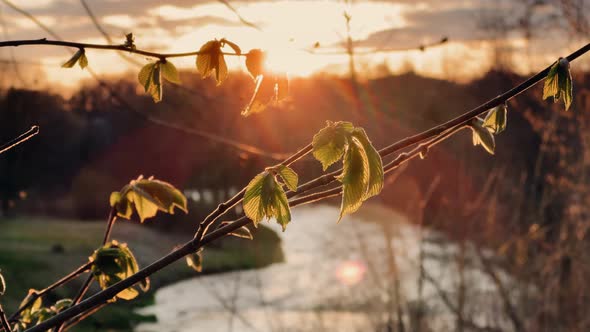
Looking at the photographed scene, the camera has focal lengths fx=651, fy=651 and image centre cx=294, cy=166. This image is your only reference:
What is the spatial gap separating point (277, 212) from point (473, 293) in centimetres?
335

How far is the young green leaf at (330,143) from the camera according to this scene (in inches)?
18.1

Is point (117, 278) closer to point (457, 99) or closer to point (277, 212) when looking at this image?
point (277, 212)

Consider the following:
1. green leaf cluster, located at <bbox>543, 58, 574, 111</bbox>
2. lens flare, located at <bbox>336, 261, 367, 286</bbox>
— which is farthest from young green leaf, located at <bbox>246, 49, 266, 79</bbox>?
lens flare, located at <bbox>336, 261, 367, 286</bbox>

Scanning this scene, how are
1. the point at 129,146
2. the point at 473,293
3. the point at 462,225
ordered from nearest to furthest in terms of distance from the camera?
the point at 462,225 < the point at 473,293 < the point at 129,146

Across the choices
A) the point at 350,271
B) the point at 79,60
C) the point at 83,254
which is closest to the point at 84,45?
the point at 79,60

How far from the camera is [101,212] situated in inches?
623

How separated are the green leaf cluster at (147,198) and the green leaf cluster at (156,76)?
0.47 ft

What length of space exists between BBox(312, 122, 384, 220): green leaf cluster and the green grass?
5175mm

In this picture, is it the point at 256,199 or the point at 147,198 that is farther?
the point at 147,198

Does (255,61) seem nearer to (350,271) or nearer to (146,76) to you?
(146,76)

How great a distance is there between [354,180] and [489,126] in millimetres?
202

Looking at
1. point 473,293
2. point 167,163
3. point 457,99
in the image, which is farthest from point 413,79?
point 473,293

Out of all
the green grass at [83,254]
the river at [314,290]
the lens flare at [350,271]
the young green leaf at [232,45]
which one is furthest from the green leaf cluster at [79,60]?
the lens flare at [350,271]

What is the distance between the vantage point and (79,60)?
0.54m
